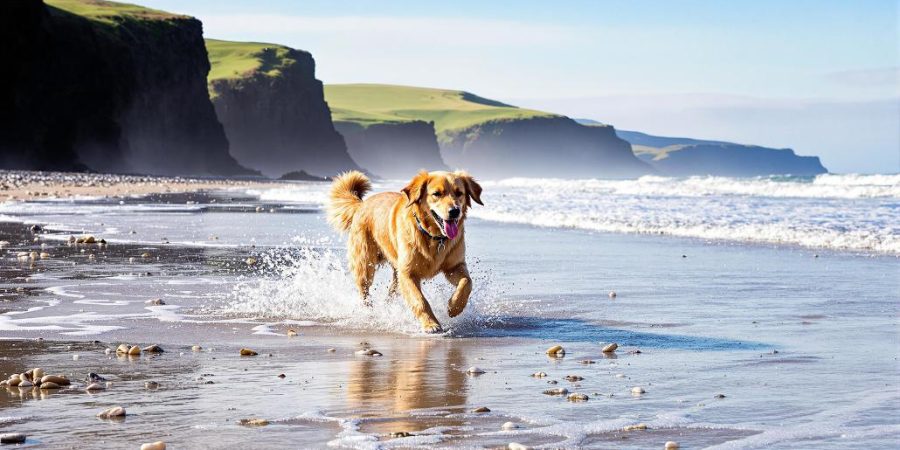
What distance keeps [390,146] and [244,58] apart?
A: 3123cm

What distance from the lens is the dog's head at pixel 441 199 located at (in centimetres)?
742

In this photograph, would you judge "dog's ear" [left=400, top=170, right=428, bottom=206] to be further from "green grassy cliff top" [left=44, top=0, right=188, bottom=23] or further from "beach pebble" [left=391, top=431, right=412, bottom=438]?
"green grassy cliff top" [left=44, top=0, right=188, bottom=23]

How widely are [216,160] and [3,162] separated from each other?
29.5m

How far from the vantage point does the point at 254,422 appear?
14.5ft

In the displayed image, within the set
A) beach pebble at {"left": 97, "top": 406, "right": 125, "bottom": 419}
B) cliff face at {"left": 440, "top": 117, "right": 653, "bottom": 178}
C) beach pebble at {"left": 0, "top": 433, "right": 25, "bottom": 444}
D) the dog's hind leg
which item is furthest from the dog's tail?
cliff face at {"left": 440, "top": 117, "right": 653, "bottom": 178}

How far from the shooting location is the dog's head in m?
7.42

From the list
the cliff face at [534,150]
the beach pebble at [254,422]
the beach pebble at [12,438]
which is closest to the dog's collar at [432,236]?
the beach pebble at [254,422]

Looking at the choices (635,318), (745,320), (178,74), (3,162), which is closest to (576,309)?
(635,318)

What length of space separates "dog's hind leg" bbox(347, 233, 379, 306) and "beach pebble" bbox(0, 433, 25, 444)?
4.65 metres

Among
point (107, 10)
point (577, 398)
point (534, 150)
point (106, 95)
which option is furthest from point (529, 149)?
point (577, 398)

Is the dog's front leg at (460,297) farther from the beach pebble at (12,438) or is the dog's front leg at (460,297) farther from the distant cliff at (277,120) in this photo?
the distant cliff at (277,120)

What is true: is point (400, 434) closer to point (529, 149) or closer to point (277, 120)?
point (277, 120)

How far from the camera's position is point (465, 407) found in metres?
4.82

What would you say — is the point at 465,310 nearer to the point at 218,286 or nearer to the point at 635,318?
the point at 635,318
